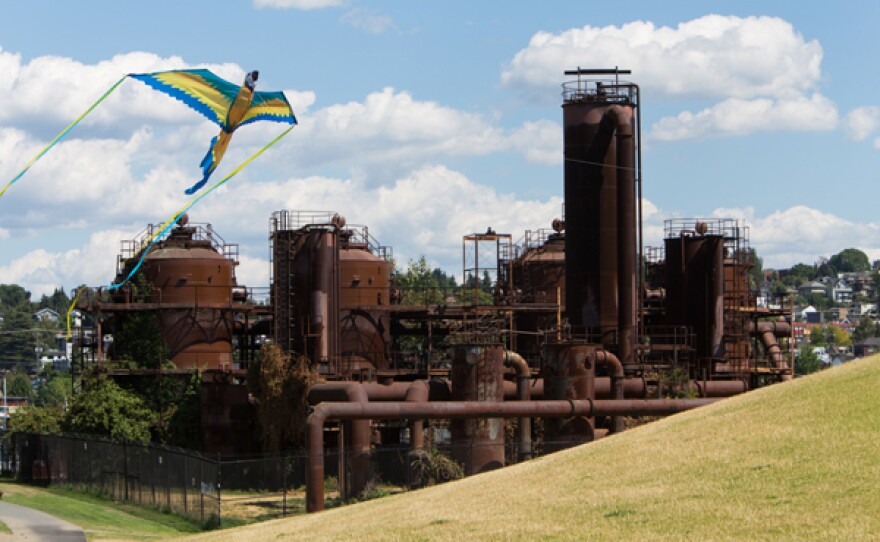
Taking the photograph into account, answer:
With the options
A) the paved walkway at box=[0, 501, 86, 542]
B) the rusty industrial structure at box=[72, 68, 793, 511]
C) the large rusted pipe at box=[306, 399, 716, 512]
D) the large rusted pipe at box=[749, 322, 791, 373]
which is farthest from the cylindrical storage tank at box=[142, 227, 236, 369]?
the large rusted pipe at box=[749, 322, 791, 373]

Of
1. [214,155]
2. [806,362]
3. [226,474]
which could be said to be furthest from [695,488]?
[806,362]

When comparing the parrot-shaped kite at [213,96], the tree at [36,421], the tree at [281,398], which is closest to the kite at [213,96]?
the parrot-shaped kite at [213,96]

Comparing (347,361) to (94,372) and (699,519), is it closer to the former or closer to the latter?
(94,372)

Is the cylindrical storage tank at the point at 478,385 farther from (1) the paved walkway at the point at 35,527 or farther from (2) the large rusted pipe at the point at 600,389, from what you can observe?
(1) the paved walkway at the point at 35,527

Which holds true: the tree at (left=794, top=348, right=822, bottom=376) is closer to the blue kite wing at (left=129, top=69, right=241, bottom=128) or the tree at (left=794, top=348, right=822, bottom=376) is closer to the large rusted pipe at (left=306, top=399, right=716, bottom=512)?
the large rusted pipe at (left=306, top=399, right=716, bottom=512)

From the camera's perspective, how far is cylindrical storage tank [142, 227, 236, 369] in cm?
6456

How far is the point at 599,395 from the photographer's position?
54844mm

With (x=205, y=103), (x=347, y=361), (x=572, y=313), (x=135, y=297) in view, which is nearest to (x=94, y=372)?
(x=135, y=297)

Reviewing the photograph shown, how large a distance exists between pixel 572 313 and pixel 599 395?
625 cm

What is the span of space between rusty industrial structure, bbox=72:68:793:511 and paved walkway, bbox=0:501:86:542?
28.6ft

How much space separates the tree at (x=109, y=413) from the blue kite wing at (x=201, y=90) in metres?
29.5

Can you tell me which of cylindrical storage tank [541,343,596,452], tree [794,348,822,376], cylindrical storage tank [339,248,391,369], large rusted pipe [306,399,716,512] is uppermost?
cylindrical storage tank [339,248,391,369]

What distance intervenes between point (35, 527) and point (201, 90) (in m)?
11.5

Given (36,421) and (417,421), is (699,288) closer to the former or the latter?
(417,421)
